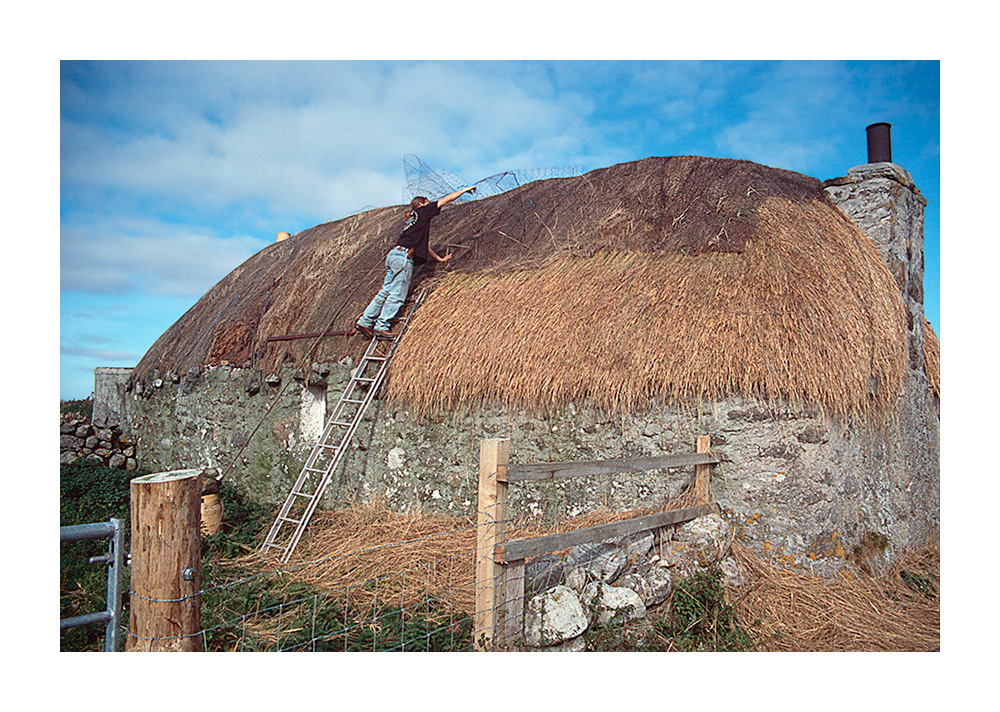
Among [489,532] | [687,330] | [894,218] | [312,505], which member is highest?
[894,218]

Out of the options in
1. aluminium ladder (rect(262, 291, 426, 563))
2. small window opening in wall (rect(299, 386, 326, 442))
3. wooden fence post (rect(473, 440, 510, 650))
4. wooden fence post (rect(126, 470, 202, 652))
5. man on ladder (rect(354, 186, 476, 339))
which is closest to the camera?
wooden fence post (rect(126, 470, 202, 652))

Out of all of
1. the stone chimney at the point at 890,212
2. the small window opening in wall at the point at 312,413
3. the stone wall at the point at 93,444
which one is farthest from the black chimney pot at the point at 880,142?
the stone wall at the point at 93,444

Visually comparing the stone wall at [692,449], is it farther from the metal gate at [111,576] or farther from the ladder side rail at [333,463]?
the metal gate at [111,576]

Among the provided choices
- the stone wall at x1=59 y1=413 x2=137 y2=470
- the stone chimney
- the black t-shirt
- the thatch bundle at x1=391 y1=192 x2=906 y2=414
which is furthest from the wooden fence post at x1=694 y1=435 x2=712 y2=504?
the stone wall at x1=59 y1=413 x2=137 y2=470

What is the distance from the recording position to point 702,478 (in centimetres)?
493

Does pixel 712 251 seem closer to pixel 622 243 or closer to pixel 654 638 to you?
pixel 622 243

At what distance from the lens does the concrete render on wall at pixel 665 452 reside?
4.83 metres

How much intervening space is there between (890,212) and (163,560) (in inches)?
280

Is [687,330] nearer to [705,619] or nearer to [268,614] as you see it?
[705,619]

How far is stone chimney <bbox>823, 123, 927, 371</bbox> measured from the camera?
636 cm

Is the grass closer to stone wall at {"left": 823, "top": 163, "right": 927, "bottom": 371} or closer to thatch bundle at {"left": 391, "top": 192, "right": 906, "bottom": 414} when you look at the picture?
thatch bundle at {"left": 391, "top": 192, "right": 906, "bottom": 414}

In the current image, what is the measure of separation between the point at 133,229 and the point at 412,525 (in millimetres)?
3739

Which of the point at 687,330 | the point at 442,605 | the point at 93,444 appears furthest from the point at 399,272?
the point at 93,444
